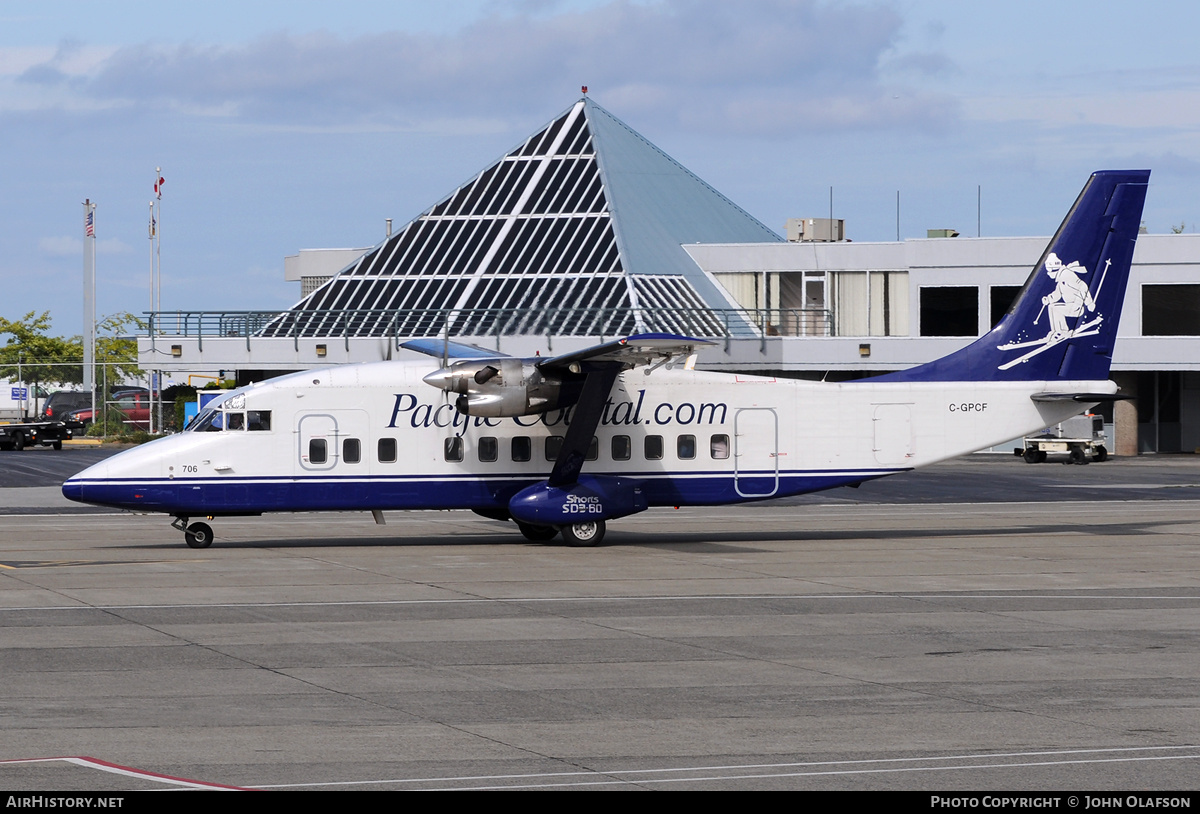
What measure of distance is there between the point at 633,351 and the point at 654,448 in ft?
12.4

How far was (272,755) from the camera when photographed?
34.6 ft

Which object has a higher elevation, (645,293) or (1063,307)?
(645,293)

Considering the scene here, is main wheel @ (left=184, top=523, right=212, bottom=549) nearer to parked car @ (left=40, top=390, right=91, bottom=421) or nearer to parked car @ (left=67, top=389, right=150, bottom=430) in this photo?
parked car @ (left=67, top=389, right=150, bottom=430)

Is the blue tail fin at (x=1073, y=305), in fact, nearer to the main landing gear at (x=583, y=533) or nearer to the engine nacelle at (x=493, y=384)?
the main landing gear at (x=583, y=533)

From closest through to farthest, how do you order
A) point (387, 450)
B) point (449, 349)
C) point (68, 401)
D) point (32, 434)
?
point (387, 450) < point (449, 349) < point (32, 434) < point (68, 401)

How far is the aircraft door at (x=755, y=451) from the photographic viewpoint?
2786cm

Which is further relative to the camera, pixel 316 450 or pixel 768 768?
pixel 316 450

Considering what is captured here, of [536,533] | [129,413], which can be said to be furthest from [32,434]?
[536,533]

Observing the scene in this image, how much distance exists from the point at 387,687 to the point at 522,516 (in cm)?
1326

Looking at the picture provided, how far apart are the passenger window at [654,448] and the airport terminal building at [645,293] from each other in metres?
30.4

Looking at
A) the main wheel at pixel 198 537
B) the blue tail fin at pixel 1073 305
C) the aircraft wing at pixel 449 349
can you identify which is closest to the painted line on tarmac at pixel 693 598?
the main wheel at pixel 198 537

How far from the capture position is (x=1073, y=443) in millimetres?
57562

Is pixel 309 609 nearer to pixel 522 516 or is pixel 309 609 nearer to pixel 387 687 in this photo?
pixel 387 687

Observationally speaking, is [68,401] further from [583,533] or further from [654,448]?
[654,448]
